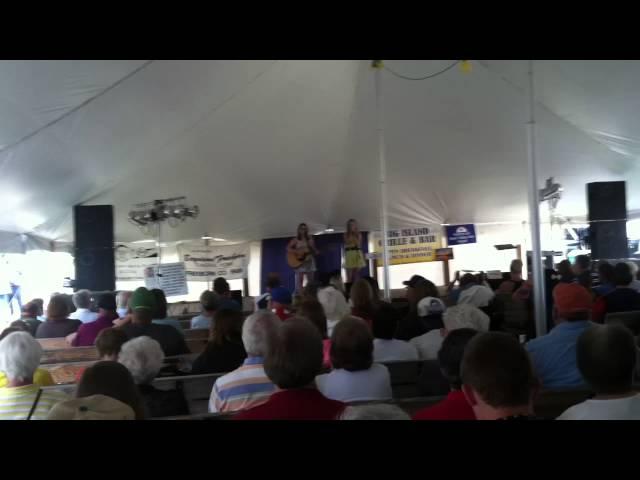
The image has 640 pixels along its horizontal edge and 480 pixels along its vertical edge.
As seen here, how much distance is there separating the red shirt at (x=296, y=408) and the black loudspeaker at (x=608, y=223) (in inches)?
298

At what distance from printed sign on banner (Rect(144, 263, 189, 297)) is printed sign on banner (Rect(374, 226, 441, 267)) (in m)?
4.91

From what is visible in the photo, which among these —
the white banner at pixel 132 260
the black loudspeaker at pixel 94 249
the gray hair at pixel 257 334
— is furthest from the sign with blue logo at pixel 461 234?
the gray hair at pixel 257 334

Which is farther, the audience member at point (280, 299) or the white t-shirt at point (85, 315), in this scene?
the white t-shirt at point (85, 315)

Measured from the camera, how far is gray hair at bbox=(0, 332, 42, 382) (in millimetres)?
2547

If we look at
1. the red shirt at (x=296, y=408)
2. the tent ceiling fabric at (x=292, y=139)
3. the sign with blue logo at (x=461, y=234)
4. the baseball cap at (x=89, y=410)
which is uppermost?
the tent ceiling fabric at (x=292, y=139)

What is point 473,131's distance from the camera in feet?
29.6

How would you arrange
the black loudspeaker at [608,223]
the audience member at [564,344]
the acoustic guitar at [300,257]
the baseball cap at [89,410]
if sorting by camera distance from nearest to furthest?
the baseball cap at [89,410]
the audience member at [564,344]
the black loudspeaker at [608,223]
the acoustic guitar at [300,257]

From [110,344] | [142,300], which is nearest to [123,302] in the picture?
[142,300]

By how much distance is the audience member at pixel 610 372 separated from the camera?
1.65 m

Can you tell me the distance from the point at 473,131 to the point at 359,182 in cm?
289

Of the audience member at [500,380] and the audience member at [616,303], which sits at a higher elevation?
the audience member at [500,380]

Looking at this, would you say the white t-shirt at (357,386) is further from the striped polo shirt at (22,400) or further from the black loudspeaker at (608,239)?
the black loudspeaker at (608,239)

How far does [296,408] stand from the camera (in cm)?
170
